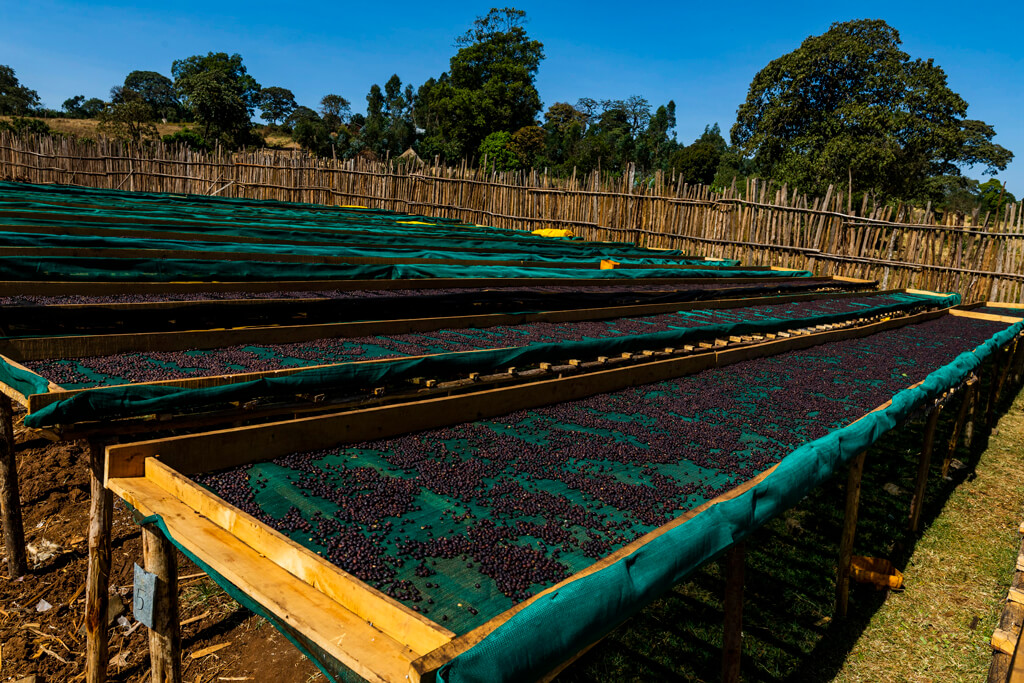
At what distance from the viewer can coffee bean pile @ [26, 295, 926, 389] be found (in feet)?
8.65

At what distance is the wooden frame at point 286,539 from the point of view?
119 cm

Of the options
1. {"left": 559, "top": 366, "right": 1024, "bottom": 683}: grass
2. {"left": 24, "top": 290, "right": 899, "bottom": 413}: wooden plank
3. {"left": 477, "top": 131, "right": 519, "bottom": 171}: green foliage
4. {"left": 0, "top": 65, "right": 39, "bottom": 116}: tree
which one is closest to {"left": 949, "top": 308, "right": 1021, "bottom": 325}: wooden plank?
{"left": 24, "top": 290, "right": 899, "bottom": 413}: wooden plank

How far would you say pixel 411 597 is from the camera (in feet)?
4.72

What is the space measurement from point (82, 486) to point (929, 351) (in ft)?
22.3

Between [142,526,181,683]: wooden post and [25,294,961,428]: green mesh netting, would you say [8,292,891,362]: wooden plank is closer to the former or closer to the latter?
[25,294,961,428]: green mesh netting

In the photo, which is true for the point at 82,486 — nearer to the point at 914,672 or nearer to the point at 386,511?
the point at 386,511

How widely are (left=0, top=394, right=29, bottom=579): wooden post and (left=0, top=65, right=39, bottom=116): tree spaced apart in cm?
6193

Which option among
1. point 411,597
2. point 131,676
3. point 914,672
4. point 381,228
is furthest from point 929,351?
point 381,228

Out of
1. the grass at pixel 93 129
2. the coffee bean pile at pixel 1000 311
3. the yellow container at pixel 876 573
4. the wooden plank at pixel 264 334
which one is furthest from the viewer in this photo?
the grass at pixel 93 129

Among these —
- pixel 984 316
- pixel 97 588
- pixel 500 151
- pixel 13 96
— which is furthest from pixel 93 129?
pixel 984 316

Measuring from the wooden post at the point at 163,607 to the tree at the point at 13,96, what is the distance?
64.5 m

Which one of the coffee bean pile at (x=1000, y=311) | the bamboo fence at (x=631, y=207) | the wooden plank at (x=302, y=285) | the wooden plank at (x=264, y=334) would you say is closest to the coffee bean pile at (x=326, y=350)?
the wooden plank at (x=264, y=334)

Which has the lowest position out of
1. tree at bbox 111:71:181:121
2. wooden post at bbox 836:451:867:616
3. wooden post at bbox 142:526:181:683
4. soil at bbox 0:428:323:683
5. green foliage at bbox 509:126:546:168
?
soil at bbox 0:428:323:683

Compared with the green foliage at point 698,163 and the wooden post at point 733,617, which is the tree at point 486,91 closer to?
the green foliage at point 698,163
